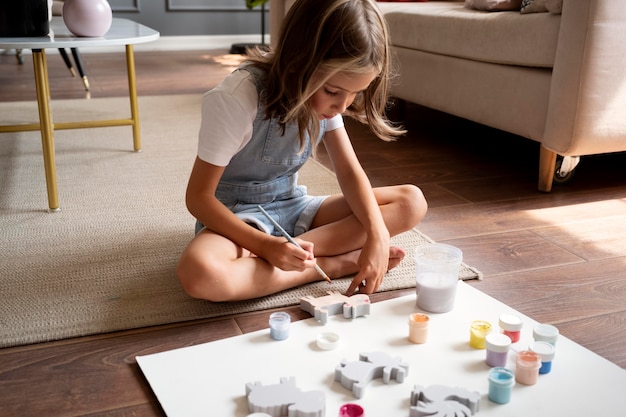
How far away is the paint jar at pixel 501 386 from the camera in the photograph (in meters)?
0.86

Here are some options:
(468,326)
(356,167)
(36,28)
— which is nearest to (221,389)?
(468,326)

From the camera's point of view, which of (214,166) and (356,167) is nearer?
(214,166)

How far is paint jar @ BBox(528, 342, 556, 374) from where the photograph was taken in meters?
0.94

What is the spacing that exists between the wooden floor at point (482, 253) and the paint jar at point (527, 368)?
0.17 meters

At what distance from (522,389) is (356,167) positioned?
52 cm

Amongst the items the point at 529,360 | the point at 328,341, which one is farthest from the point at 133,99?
the point at 529,360

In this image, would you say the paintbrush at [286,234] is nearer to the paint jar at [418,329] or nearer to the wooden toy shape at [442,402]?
the paint jar at [418,329]

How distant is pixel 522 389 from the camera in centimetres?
91

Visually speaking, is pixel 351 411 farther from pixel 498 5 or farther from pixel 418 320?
pixel 498 5

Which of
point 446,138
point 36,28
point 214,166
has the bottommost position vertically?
point 446,138

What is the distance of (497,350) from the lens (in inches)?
37.2

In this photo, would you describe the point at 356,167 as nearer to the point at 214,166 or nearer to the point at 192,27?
the point at 214,166

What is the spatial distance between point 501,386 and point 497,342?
0.10m

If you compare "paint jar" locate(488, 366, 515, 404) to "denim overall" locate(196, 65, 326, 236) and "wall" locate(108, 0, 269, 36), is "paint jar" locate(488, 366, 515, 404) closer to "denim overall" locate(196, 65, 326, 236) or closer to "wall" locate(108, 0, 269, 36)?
"denim overall" locate(196, 65, 326, 236)
